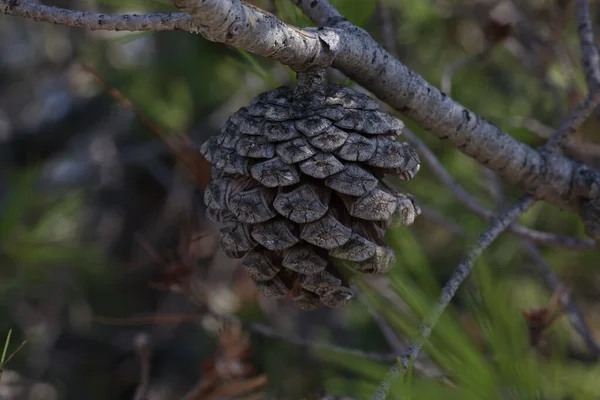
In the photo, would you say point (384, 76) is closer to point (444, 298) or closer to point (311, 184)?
point (311, 184)

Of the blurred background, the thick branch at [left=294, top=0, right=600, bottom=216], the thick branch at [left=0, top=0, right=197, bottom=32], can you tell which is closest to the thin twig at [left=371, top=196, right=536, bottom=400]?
the thick branch at [left=294, top=0, right=600, bottom=216]

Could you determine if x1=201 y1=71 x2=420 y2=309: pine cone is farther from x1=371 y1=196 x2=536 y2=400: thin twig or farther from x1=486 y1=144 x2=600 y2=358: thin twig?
x1=486 y1=144 x2=600 y2=358: thin twig

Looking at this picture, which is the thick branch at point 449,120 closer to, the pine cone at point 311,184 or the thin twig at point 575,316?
the pine cone at point 311,184

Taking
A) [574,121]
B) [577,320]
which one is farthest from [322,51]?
[577,320]

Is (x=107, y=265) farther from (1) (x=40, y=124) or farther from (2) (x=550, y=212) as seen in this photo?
(2) (x=550, y=212)

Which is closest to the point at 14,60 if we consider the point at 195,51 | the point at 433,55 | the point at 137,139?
the point at 137,139

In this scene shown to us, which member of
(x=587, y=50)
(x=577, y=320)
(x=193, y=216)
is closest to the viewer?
(x=587, y=50)

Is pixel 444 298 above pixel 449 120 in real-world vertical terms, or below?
below

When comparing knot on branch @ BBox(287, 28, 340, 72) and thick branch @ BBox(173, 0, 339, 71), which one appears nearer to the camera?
thick branch @ BBox(173, 0, 339, 71)
